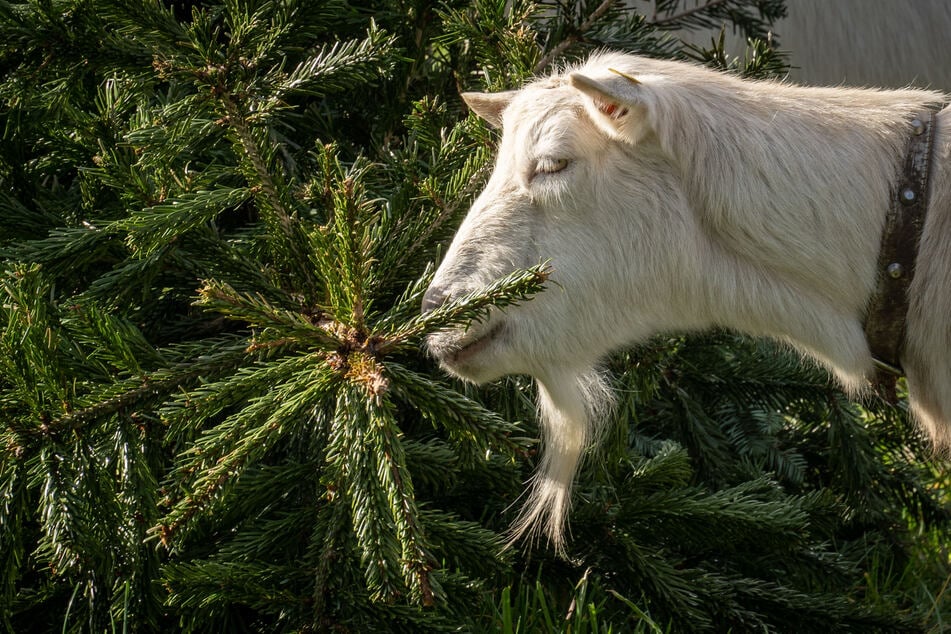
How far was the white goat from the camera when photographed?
202 centimetres

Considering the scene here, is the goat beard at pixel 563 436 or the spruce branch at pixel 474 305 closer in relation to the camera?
the spruce branch at pixel 474 305

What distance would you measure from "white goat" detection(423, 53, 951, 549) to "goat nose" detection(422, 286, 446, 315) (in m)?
0.09

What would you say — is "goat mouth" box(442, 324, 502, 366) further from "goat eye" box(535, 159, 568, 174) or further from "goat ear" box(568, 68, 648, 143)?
"goat ear" box(568, 68, 648, 143)

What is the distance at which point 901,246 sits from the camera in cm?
203

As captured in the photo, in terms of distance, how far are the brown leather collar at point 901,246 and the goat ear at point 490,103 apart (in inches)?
33.5

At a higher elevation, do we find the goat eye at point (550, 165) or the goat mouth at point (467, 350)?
the goat eye at point (550, 165)

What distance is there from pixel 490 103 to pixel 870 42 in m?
2.67

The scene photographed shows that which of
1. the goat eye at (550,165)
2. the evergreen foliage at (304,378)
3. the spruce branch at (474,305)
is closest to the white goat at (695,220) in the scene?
the goat eye at (550,165)

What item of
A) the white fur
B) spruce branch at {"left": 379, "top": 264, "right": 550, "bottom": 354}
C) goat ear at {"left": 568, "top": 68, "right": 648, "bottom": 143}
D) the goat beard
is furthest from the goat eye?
the white fur

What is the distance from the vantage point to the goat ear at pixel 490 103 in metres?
2.11

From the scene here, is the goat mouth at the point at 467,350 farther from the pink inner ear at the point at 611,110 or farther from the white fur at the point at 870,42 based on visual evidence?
the white fur at the point at 870,42

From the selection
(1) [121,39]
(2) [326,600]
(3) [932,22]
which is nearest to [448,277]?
(2) [326,600]

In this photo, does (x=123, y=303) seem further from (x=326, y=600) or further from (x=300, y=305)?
(x=326, y=600)

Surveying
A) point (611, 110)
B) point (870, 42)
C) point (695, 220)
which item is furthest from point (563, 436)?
point (870, 42)
